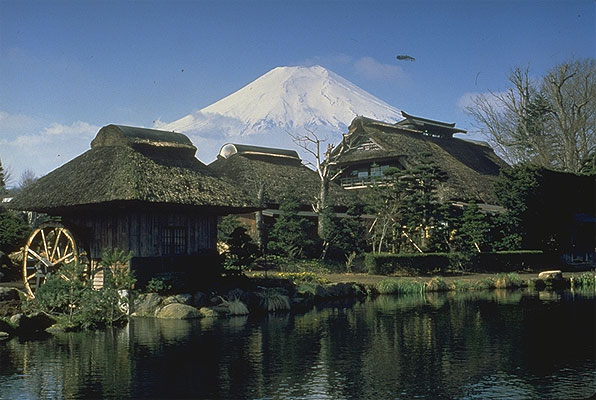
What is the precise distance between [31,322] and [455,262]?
2477cm

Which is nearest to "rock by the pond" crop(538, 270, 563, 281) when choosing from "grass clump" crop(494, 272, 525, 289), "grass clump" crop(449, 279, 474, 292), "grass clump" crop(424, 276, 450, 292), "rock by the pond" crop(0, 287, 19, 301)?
"grass clump" crop(494, 272, 525, 289)

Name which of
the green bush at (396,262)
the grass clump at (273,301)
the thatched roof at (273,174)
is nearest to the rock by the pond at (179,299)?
→ the grass clump at (273,301)

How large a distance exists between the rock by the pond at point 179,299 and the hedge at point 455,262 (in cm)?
1389

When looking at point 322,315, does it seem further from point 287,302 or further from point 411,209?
point 411,209

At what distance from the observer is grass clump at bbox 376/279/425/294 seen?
3052 cm

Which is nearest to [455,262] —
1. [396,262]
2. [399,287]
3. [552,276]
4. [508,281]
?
[396,262]

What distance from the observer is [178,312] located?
22.4 meters

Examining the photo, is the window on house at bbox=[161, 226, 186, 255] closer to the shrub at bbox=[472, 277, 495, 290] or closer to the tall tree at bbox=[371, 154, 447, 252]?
the tall tree at bbox=[371, 154, 447, 252]

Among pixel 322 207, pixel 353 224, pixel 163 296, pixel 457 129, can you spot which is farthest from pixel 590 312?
pixel 457 129

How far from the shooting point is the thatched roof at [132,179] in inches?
998

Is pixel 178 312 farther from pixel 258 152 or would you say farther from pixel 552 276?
pixel 258 152

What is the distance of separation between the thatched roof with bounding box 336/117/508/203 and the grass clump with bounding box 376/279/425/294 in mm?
14995

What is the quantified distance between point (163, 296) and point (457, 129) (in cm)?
4560

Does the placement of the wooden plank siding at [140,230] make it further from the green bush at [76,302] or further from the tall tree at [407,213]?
the tall tree at [407,213]
